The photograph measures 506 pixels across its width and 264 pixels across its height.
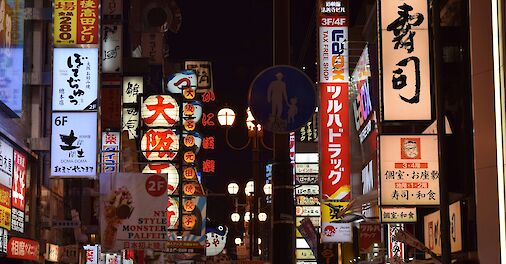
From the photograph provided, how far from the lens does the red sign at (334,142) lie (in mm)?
A: 27203

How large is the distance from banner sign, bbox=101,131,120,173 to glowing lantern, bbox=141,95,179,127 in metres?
2.21

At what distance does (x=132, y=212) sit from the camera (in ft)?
76.1

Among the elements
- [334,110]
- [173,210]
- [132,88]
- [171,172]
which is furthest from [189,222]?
[334,110]

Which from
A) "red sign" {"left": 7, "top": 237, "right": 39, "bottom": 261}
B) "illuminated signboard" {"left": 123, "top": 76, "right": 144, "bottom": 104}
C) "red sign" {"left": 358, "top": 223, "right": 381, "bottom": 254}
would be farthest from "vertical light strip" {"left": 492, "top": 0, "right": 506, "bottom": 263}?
"illuminated signboard" {"left": 123, "top": 76, "right": 144, "bottom": 104}

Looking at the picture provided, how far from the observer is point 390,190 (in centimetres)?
1802

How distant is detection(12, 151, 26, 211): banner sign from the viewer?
83.3ft

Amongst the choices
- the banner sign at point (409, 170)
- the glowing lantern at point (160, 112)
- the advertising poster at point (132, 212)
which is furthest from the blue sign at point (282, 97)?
the glowing lantern at point (160, 112)

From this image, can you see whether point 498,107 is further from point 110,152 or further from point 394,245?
point 110,152

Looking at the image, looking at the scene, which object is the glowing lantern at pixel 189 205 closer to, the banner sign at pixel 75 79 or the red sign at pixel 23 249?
the red sign at pixel 23 249

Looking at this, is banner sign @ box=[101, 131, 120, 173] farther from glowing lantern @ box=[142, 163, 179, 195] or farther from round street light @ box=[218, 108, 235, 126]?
round street light @ box=[218, 108, 235, 126]

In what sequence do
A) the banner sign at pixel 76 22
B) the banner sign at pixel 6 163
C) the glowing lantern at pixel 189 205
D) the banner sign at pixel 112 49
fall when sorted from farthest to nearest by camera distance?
the banner sign at pixel 112 49 → the glowing lantern at pixel 189 205 → the banner sign at pixel 76 22 → the banner sign at pixel 6 163

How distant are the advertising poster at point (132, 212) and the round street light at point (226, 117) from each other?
10.2 meters

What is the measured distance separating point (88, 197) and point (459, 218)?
22196mm

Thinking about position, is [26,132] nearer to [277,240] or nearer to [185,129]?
[185,129]
